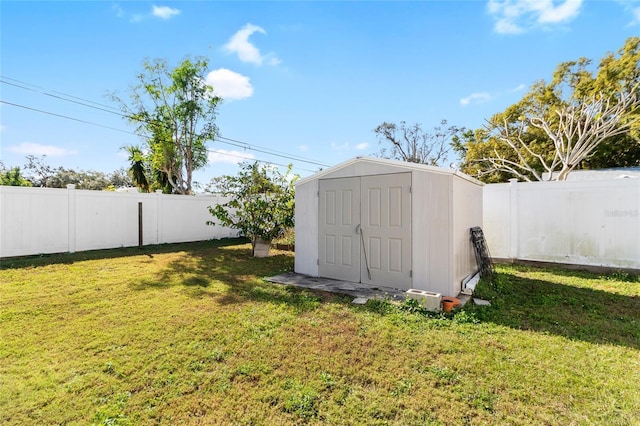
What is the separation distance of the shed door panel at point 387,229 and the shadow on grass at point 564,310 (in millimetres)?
1252

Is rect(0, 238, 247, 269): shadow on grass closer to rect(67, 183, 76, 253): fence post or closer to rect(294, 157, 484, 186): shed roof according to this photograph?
rect(67, 183, 76, 253): fence post

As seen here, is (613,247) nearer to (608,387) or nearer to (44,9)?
(608,387)

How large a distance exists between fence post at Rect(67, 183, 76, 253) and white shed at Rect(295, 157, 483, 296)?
21.2 feet

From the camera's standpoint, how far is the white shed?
4422 mm

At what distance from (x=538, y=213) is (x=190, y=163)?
44.2 feet

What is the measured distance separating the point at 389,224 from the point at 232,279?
3.10 metres

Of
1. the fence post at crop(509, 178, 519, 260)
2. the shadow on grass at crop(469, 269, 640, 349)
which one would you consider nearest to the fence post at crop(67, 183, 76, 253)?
the shadow on grass at crop(469, 269, 640, 349)

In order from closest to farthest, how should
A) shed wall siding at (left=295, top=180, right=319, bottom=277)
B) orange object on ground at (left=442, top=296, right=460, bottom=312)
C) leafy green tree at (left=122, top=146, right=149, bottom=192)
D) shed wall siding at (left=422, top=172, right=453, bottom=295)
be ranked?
1. orange object on ground at (left=442, top=296, right=460, bottom=312)
2. shed wall siding at (left=422, top=172, right=453, bottom=295)
3. shed wall siding at (left=295, top=180, right=319, bottom=277)
4. leafy green tree at (left=122, top=146, right=149, bottom=192)

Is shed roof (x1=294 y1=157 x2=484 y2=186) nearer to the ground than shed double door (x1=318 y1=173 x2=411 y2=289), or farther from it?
farther from it

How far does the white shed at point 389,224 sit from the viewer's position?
442 centimetres

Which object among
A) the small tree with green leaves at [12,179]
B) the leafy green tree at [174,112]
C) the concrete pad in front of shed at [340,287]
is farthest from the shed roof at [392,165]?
the small tree with green leaves at [12,179]

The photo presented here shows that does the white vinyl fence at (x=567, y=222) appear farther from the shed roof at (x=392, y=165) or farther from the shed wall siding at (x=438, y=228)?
the shed wall siding at (x=438, y=228)

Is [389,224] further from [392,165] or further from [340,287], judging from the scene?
[340,287]

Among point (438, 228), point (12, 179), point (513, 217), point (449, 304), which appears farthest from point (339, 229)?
point (12, 179)
